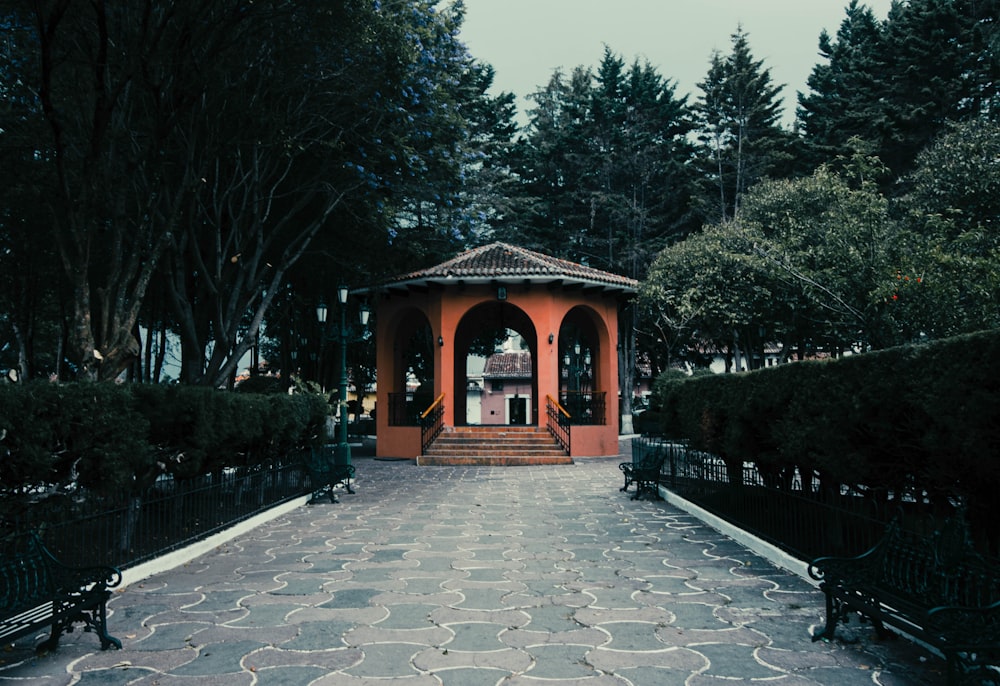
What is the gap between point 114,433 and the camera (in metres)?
6.29

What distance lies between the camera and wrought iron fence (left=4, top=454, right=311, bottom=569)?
579 cm

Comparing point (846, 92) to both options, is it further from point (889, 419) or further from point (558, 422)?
point (889, 419)

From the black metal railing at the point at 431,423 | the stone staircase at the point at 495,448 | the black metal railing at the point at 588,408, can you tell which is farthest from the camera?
the black metal railing at the point at 588,408

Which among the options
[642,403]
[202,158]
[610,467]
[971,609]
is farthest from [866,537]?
[642,403]

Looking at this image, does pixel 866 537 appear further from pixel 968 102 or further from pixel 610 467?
pixel 968 102

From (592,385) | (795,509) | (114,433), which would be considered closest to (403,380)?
(592,385)

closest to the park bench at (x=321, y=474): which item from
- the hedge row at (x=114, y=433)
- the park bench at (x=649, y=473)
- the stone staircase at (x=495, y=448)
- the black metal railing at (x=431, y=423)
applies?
the hedge row at (x=114, y=433)

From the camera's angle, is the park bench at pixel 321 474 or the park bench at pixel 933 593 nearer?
the park bench at pixel 933 593

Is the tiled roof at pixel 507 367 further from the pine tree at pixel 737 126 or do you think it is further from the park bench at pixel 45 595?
the park bench at pixel 45 595

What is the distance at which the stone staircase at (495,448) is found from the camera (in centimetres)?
1877

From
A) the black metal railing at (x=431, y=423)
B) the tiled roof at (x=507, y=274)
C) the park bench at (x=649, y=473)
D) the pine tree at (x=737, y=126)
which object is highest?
the pine tree at (x=737, y=126)

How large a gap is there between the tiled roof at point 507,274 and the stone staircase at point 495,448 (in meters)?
4.46

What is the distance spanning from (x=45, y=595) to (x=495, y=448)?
15.2 metres

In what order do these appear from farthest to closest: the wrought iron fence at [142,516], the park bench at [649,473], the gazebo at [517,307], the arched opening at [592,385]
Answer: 1. the arched opening at [592,385]
2. the gazebo at [517,307]
3. the park bench at [649,473]
4. the wrought iron fence at [142,516]
